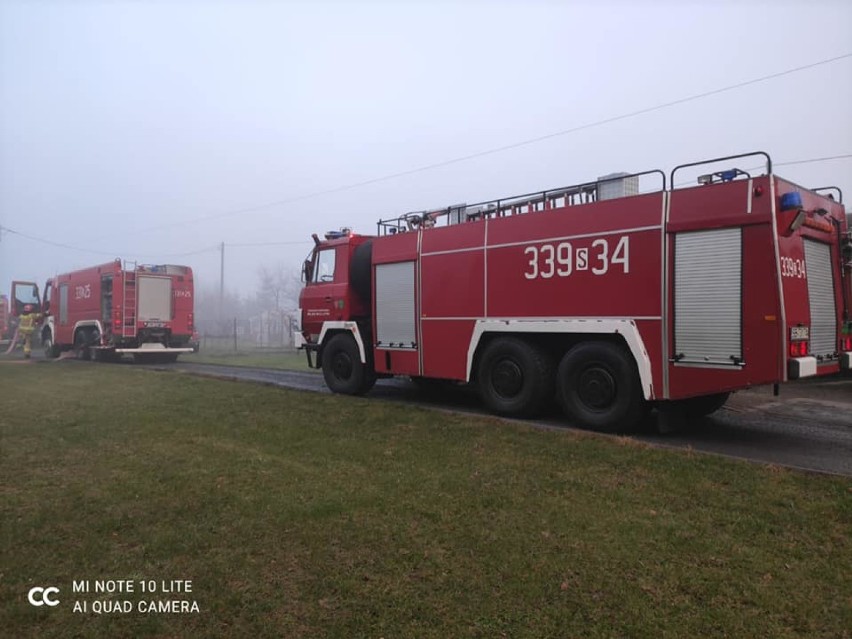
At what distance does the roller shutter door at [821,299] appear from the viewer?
20.8ft

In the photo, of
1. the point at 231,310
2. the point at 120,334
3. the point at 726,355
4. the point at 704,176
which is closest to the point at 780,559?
the point at 726,355

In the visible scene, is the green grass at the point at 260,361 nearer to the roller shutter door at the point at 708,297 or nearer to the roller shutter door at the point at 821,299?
the roller shutter door at the point at 708,297

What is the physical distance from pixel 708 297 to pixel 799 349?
3.38 feet

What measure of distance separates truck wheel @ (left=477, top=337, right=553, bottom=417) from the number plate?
2.91 meters

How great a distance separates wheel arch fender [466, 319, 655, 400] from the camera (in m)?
6.63

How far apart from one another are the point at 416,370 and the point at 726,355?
4787 millimetres

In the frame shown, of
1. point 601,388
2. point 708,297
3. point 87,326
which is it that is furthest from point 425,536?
point 87,326

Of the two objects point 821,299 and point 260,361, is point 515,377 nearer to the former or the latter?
point 821,299

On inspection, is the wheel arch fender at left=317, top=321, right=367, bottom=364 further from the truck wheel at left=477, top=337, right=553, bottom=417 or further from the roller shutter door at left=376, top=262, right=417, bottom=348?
the truck wheel at left=477, top=337, right=553, bottom=417

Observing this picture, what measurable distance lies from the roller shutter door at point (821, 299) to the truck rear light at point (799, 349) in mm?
227

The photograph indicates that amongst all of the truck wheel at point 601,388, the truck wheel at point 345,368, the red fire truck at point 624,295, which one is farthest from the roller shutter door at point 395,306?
the truck wheel at point 601,388

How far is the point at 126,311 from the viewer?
1859cm

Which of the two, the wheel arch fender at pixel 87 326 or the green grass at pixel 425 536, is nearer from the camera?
the green grass at pixel 425 536

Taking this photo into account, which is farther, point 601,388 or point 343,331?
point 343,331
